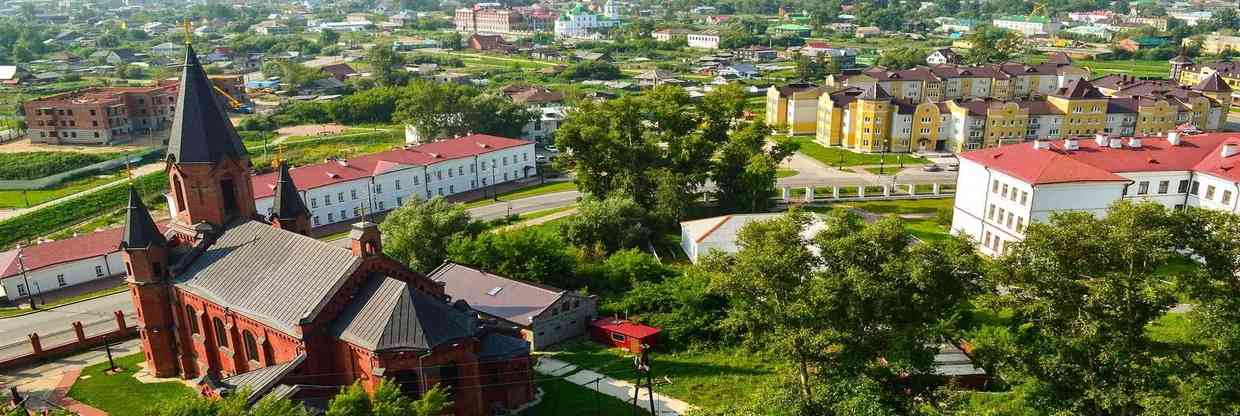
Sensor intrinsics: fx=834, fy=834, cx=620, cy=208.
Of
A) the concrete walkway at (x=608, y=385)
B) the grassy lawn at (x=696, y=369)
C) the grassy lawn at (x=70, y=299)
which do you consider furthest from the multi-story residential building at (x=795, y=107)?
the grassy lawn at (x=70, y=299)

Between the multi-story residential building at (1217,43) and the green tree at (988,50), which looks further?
the multi-story residential building at (1217,43)

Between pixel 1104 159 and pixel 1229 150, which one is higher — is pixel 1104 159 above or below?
below

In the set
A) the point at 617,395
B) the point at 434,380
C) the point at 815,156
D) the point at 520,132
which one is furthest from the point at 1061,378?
the point at 520,132

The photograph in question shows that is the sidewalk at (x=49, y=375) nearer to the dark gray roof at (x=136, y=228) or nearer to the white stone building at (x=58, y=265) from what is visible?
the dark gray roof at (x=136, y=228)

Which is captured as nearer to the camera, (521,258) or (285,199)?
(285,199)

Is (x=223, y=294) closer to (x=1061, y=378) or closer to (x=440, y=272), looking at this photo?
(x=440, y=272)

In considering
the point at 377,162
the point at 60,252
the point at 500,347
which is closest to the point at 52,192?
the point at 60,252

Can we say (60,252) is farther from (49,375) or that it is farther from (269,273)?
(269,273)
